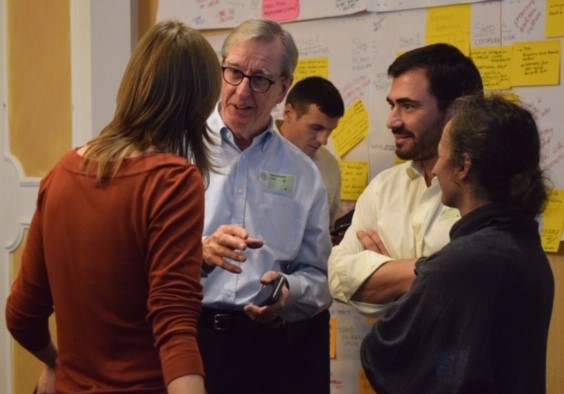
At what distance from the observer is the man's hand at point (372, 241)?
235 centimetres

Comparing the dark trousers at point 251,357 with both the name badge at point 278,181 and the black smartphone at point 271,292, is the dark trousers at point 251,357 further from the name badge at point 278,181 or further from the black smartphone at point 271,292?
the name badge at point 278,181

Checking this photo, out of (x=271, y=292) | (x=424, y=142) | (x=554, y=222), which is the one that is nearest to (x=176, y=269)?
(x=271, y=292)

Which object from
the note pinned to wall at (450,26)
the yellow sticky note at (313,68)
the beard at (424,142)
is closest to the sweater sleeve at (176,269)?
the beard at (424,142)

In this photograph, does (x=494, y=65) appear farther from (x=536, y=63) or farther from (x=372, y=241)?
(x=372, y=241)

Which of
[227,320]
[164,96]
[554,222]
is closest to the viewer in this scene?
[164,96]

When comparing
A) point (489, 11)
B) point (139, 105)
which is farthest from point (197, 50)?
point (489, 11)

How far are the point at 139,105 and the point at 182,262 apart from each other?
0.31 meters

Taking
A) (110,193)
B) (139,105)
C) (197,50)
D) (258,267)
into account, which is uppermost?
(197,50)

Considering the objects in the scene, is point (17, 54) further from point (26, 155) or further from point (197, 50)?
point (197, 50)

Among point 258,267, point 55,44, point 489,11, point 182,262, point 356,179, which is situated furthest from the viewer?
point 55,44

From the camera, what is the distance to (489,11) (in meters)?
2.70

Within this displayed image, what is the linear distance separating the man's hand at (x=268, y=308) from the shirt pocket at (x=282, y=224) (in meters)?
0.15

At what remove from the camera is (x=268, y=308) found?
81.7 inches

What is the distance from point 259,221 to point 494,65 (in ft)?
3.23
